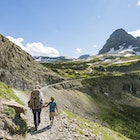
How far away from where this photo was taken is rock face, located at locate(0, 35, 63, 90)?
76938mm

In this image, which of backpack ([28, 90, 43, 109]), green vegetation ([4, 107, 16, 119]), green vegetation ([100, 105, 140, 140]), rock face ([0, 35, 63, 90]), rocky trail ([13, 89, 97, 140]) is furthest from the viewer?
rock face ([0, 35, 63, 90])

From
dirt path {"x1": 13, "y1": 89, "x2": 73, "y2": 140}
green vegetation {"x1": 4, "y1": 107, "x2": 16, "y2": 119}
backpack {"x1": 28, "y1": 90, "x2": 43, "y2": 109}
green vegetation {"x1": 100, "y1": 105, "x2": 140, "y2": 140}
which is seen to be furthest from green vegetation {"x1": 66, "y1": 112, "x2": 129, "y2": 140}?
Answer: green vegetation {"x1": 100, "y1": 105, "x2": 140, "y2": 140}

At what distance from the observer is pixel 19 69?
290 ft

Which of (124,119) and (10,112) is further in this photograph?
(124,119)

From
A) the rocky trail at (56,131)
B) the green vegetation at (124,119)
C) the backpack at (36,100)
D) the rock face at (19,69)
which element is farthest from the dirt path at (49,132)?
the green vegetation at (124,119)

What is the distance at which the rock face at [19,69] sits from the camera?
76938mm

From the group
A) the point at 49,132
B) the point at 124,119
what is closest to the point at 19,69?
the point at 124,119

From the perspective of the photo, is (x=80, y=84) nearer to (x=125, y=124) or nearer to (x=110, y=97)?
(x=110, y=97)

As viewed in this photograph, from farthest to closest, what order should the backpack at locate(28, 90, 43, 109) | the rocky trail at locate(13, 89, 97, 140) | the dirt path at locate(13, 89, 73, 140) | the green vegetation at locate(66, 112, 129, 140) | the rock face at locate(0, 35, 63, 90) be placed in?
the rock face at locate(0, 35, 63, 90) < the green vegetation at locate(66, 112, 129, 140) < the backpack at locate(28, 90, 43, 109) < the rocky trail at locate(13, 89, 97, 140) < the dirt path at locate(13, 89, 73, 140)

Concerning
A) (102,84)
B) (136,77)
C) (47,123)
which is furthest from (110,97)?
(47,123)

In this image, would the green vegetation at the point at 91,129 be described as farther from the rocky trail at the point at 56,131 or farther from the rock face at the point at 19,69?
the rock face at the point at 19,69

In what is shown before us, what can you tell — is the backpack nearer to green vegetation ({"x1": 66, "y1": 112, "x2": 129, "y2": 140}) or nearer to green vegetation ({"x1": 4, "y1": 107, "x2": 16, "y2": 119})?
green vegetation ({"x1": 4, "y1": 107, "x2": 16, "y2": 119})

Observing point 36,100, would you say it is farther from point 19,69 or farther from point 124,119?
point 124,119

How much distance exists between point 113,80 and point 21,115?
112 metres
